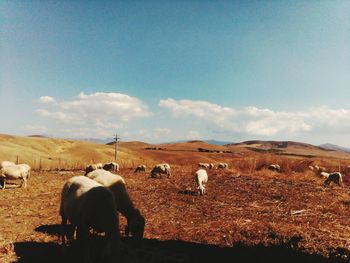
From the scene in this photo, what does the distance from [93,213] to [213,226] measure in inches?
197

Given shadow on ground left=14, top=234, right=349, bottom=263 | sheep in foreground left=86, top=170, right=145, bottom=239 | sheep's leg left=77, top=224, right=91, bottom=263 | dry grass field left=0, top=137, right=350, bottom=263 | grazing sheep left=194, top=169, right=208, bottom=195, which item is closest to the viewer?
sheep's leg left=77, top=224, right=91, bottom=263

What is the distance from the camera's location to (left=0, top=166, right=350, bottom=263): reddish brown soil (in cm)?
830

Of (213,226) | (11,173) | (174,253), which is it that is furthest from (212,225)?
(11,173)

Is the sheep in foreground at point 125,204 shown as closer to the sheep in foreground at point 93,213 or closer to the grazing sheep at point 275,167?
the sheep in foreground at point 93,213

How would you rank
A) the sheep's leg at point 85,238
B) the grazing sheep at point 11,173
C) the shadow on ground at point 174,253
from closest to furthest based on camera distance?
the sheep's leg at point 85,238 < the shadow on ground at point 174,253 < the grazing sheep at point 11,173

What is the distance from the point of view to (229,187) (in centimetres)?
2022

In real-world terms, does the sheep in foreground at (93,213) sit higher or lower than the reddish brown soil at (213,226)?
higher

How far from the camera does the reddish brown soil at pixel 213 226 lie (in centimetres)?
830

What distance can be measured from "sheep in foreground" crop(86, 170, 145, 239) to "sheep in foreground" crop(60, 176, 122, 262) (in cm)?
124

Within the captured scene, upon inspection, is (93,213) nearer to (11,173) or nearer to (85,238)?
(85,238)

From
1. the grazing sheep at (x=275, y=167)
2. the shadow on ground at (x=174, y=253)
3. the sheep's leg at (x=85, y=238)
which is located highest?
the grazing sheep at (x=275, y=167)

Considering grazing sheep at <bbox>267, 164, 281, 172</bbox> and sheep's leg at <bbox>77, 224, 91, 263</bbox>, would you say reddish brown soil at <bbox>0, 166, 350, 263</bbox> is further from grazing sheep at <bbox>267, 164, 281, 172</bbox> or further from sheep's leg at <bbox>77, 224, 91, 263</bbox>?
grazing sheep at <bbox>267, 164, 281, 172</bbox>

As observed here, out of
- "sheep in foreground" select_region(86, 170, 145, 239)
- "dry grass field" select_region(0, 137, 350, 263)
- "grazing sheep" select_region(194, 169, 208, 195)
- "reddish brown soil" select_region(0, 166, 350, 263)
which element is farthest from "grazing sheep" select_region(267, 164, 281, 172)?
"sheep in foreground" select_region(86, 170, 145, 239)

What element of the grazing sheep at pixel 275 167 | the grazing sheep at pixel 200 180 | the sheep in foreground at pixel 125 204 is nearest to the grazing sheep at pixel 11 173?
the sheep in foreground at pixel 125 204
